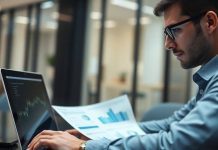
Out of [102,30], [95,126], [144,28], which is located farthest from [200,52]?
[144,28]

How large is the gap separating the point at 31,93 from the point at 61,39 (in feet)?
12.9

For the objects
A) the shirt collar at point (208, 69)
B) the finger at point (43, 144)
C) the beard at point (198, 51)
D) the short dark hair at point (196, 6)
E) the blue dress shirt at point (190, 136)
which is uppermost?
the short dark hair at point (196, 6)

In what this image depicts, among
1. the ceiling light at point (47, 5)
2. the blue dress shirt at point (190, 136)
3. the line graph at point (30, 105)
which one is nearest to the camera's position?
the blue dress shirt at point (190, 136)

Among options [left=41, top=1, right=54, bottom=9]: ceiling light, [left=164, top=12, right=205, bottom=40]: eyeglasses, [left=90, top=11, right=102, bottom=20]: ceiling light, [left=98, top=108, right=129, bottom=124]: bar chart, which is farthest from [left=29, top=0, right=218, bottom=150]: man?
[left=41, top=1, right=54, bottom=9]: ceiling light

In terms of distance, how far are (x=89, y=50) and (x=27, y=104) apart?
13.0ft

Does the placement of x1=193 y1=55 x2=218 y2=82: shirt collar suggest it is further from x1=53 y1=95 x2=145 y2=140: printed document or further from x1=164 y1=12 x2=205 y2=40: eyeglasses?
x1=53 y1=95 x2=145 y2=140: printed document

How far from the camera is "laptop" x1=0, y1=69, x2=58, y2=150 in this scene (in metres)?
0.84

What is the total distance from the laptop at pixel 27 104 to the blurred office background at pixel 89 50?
7.73 ft

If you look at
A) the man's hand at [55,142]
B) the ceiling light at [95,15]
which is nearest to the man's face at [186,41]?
the man's hand at [55,142]

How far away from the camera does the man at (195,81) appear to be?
2.47 ft

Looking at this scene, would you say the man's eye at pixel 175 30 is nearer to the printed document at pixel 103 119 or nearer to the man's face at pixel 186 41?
the man's face at pixel 186 41

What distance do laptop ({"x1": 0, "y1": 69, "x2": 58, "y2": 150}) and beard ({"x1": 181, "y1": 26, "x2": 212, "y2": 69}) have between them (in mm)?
496

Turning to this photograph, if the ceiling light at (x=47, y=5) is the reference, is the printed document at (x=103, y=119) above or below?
below

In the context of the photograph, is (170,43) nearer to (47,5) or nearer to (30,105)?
(30,105)
